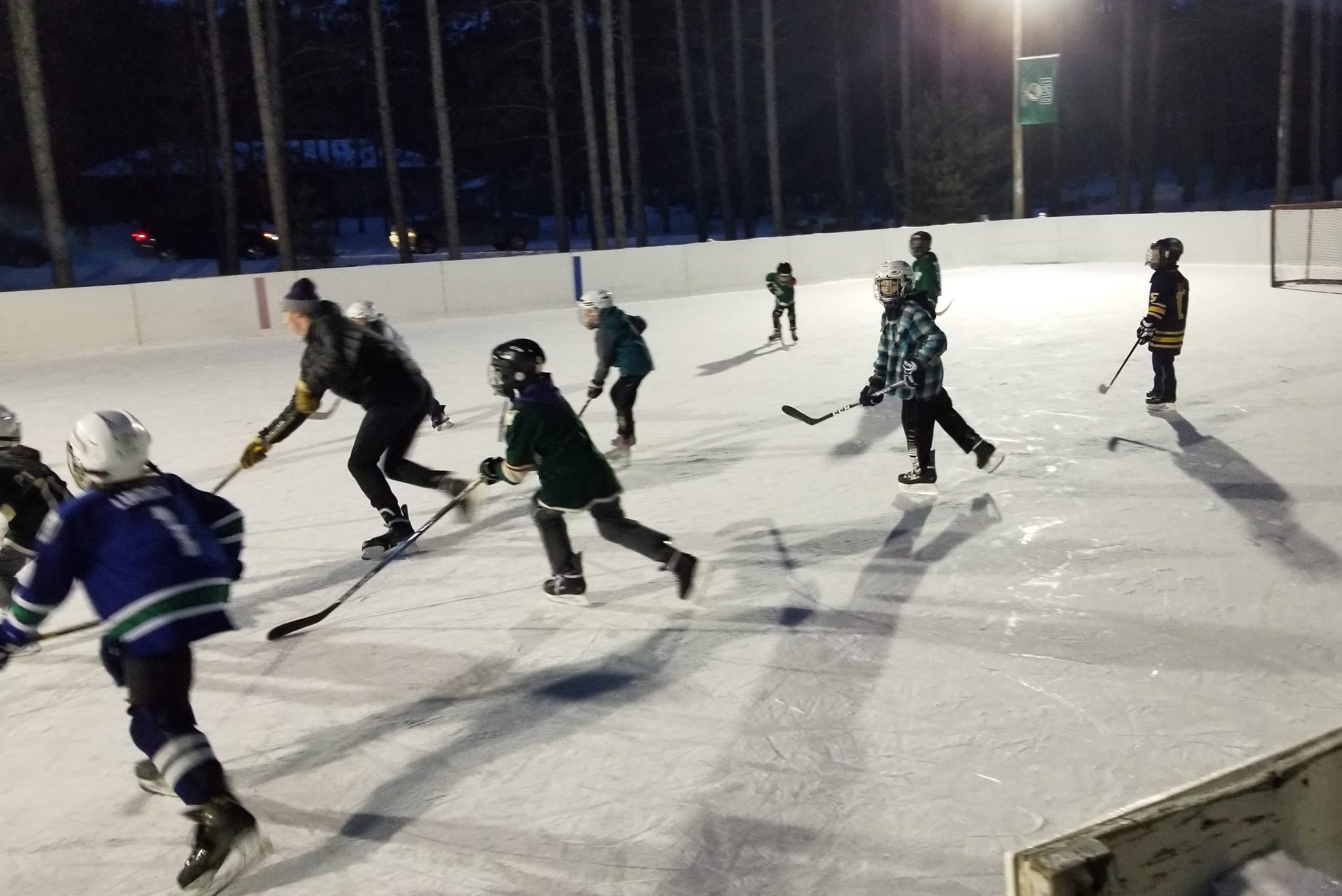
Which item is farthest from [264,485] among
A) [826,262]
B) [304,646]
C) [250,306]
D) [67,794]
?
[826,262]

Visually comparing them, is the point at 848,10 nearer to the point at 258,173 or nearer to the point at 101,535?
the point at 258,173

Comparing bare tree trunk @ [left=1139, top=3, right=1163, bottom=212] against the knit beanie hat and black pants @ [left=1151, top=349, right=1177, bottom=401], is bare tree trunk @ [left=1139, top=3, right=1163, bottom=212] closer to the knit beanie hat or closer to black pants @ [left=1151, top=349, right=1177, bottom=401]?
black pants @ [left=1151, top=349, right=1177, bottom=401]

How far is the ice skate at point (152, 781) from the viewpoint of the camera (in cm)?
341

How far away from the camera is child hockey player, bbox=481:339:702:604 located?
14.6ft

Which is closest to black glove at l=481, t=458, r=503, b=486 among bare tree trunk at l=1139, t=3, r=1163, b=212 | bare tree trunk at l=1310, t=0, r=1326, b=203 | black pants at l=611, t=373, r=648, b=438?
black pants at l=611, t=373, r=648, b=438

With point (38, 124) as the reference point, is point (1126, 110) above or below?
above

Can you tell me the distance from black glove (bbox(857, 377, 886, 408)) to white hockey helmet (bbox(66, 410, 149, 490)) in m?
4.34

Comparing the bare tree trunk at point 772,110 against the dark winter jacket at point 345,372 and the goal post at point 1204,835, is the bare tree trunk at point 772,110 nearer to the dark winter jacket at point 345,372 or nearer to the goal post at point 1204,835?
the dark winter jacket at point 345,372

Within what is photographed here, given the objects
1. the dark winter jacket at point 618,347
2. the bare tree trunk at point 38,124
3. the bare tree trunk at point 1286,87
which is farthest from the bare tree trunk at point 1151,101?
the dark winter jacket at point 618,347

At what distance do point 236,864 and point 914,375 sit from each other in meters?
4.31

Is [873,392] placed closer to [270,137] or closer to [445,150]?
[270,137]

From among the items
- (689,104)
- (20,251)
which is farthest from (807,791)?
(689,104)

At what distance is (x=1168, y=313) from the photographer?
8.09 m

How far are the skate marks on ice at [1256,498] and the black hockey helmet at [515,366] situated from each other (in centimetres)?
351
